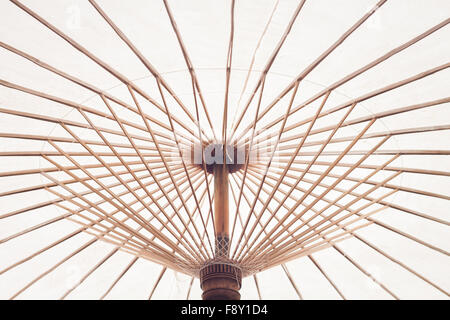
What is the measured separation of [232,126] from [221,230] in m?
1.39

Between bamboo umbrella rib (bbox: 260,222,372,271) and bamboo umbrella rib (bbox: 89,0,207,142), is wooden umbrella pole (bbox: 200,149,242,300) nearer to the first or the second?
bamboo umbrella rib (bbox: 260,222,372,271)

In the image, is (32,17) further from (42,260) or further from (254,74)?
(42,260)

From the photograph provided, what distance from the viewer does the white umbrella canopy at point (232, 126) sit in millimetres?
4609

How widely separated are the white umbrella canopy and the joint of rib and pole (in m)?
0.15

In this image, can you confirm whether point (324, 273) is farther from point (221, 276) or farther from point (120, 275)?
point (120, 275)

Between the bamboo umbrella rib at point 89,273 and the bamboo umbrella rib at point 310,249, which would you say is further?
the bamboo umbrella rib at point 89,273

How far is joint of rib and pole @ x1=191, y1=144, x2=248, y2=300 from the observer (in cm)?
526

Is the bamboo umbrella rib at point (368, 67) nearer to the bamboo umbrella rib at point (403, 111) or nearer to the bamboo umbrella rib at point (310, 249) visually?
the bamboo umbrella rib at point (403, 111)

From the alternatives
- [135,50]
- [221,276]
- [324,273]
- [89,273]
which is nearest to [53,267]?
[89,273]

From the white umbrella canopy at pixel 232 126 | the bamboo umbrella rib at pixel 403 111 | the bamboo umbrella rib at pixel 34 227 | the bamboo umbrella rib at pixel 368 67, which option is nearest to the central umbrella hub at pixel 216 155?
the white umbrella canopy at pixel 232 126

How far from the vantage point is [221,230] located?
6074 mm

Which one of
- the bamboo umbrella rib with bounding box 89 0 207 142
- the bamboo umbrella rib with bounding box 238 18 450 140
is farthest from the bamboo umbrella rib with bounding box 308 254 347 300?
the bamboo umbrella rib with bounding box 89 0 207 142

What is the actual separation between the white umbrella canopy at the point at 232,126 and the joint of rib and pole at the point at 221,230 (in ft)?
0.49
